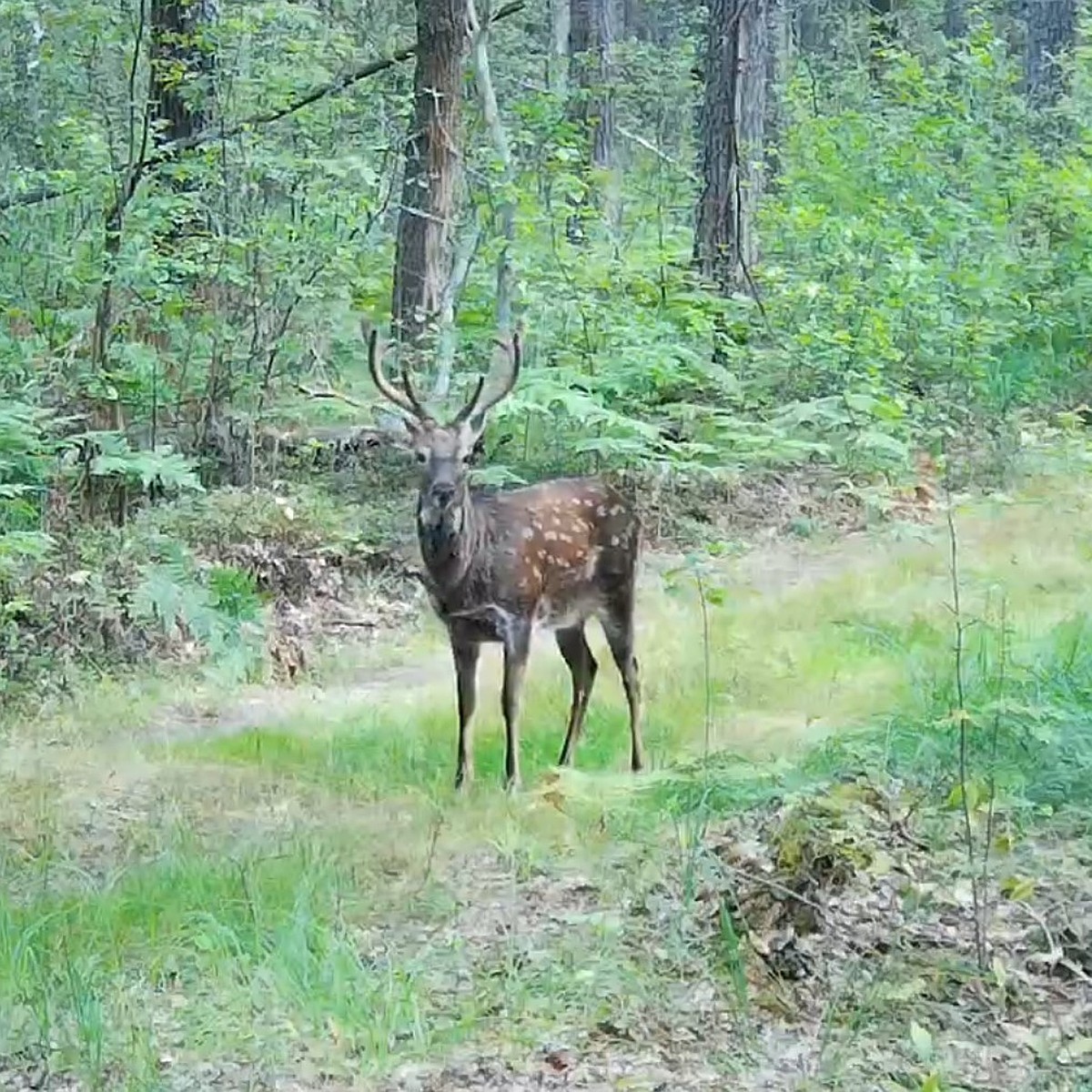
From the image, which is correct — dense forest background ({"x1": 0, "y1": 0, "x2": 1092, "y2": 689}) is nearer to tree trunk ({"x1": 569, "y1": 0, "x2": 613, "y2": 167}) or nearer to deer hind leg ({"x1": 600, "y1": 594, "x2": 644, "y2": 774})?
deer hind leg ({"x1": 600, "y1": 594, "x2": 644, "y2": 774})

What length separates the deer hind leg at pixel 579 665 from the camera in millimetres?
Answer: 8992

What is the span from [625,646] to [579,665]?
0.87 ft

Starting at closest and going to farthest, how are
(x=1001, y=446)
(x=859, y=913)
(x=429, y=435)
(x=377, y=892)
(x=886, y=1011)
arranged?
(x=886, y=1011)
(x=859, y=913)
(x=377, y=892)
(x=429, y=435)
(x=1001, y=446)

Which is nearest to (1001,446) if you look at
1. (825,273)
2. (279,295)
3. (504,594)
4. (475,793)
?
(825,273)

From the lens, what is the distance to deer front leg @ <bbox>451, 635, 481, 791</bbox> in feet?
26.7

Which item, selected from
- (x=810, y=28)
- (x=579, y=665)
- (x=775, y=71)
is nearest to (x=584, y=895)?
(x=579, y=665)

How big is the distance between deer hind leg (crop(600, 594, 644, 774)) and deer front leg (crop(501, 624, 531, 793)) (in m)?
0.57

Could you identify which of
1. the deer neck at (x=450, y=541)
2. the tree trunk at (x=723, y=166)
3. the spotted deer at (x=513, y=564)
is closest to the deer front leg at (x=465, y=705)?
the spotted deer at (x=513, y=564)

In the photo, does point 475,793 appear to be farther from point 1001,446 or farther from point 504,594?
point 1001,446

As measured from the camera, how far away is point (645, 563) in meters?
12.5

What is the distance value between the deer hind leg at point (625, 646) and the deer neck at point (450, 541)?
1.03 m

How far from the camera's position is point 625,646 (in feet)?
→ 30.5

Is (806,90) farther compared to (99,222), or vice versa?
(806,90)

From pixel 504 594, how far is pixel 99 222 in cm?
A: 546
